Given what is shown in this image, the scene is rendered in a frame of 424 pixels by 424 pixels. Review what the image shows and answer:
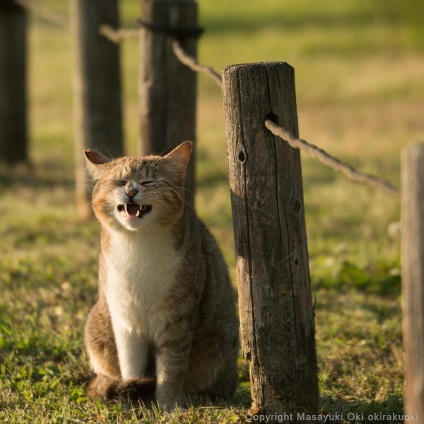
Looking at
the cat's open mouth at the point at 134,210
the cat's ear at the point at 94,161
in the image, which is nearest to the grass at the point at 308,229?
the cat's open mouth at the point at 134,210

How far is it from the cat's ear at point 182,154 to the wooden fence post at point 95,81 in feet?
9.90

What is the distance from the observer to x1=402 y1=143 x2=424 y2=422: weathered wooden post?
2.44m

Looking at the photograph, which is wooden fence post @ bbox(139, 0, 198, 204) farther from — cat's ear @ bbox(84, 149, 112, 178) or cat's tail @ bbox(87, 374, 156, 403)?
cat's tail @ bbox(87, 374, 156, 403)

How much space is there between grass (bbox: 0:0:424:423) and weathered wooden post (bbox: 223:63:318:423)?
33cm

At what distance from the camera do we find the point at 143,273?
3.63m

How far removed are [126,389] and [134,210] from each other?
0.80 metres

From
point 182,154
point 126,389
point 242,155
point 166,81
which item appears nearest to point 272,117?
point 242,155

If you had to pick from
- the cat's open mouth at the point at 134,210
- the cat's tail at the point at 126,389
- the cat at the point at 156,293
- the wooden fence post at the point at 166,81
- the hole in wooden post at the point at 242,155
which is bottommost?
the cat's tail at the point at 126,389

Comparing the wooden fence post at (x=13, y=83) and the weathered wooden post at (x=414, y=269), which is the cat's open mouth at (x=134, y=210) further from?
the wooden fence post at (x=13, y=83)

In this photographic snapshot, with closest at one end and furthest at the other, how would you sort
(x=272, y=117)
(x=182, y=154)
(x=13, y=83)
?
1. (x=272, y=117)
2. (x=182, y=154)
3. (x=13, y=83)

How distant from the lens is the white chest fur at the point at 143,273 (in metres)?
3.64

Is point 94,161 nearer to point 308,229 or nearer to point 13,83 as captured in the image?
point 308,229

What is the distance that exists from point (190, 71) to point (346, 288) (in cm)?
178

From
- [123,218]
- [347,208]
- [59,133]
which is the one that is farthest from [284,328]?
[59,133]
